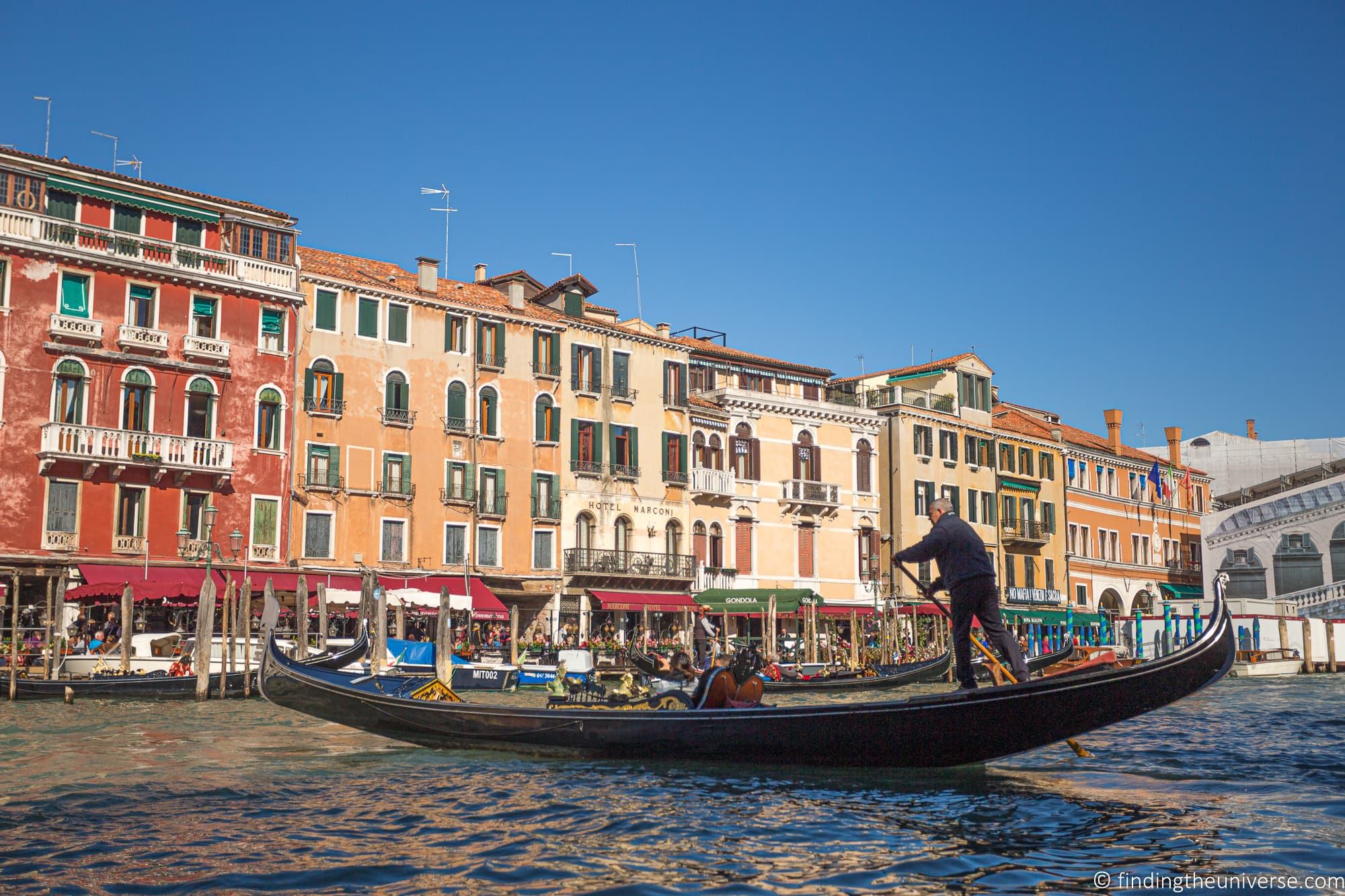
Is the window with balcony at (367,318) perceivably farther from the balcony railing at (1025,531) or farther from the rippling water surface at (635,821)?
the balcony railing at (1025,531)

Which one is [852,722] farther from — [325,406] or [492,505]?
[492,505]

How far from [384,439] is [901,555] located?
2232 cm

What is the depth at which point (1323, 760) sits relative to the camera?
1319cm

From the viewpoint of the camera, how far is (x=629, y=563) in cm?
3484

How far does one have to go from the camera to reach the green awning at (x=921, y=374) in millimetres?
44812

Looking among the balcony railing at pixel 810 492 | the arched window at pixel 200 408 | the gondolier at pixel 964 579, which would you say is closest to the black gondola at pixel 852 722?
the gondolier at pixel 964 579

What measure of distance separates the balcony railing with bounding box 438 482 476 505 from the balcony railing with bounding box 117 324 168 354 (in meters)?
7.33

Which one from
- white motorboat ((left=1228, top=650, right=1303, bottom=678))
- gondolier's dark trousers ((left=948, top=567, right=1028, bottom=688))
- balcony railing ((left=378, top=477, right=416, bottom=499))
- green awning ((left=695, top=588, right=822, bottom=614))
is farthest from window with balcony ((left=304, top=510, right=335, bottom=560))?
white motorboat ((left=1228, top=650, right=1303, bottom=678))

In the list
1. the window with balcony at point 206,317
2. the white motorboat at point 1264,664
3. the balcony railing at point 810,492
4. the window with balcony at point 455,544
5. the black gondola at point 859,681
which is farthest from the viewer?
the balcony railing at point 810,492

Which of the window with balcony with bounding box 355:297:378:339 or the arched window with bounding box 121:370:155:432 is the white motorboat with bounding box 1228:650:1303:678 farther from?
the arched window with bounding box 121:370:155:432

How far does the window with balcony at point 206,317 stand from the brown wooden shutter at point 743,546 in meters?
15.5

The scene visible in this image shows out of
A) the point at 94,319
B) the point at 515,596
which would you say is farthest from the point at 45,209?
the point at 515,596

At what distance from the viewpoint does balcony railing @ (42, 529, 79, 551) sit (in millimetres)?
25706

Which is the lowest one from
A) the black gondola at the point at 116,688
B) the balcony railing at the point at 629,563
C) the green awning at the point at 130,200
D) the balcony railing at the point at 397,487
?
the black gondola at the point at 116,688
